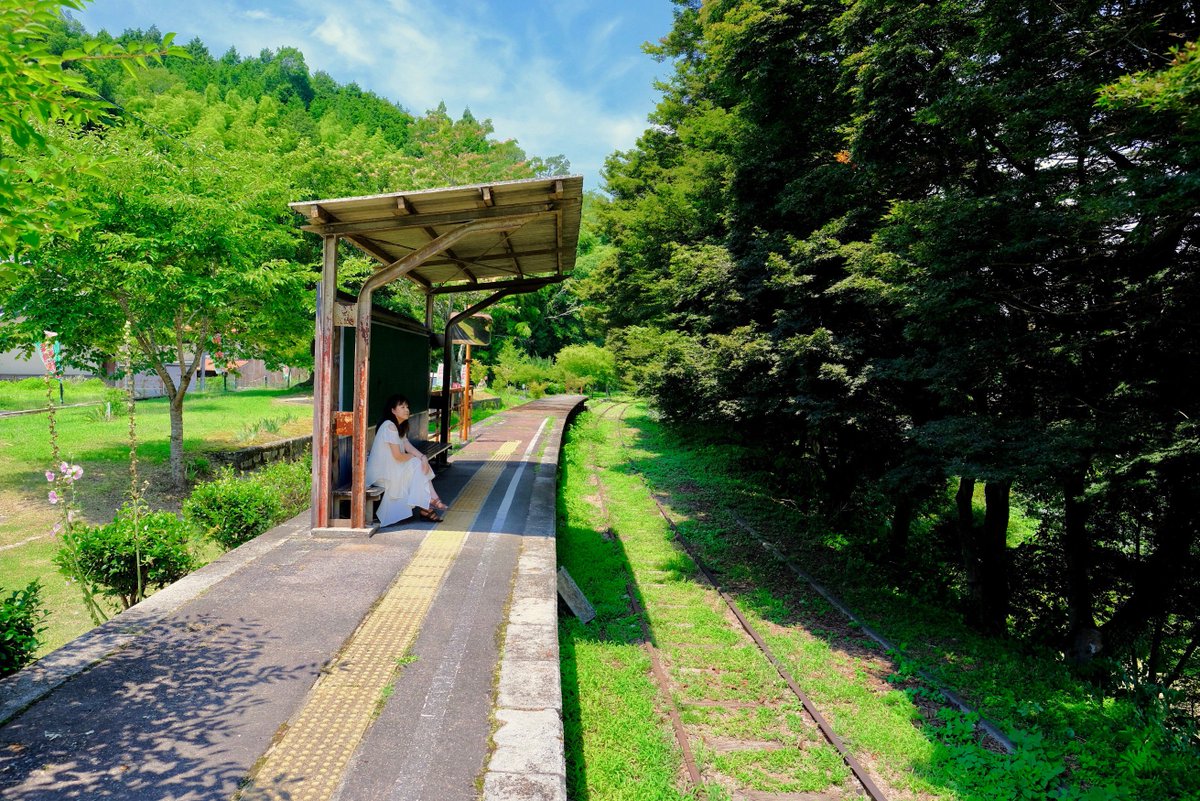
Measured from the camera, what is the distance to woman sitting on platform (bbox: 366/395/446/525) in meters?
7.56

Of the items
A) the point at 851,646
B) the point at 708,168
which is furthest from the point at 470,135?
the point at 851,646

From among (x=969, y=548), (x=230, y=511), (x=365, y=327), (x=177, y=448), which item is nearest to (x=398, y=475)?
(x=365, y=327)

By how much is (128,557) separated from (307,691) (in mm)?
3311

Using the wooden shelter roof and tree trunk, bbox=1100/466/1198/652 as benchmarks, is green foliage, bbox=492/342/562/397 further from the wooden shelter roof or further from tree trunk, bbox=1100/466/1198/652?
tree trunk, bbox=1100/466/1198/652

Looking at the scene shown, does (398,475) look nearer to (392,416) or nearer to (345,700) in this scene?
(392,416)

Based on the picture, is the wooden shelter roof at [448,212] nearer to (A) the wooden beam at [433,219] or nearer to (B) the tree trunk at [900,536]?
(A) the wooden beam at [433,219]

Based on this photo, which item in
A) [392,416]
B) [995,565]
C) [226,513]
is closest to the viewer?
[226,513]

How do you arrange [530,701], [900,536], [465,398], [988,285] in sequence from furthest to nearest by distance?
[465,398]
[900,536]
[988,285]
[530,701]

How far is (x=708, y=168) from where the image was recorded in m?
14.2

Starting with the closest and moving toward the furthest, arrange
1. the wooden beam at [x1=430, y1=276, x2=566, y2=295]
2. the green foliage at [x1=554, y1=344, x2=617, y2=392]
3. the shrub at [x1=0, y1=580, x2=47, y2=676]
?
the shrub at [x1=0, y1=580, x2=47, y2=676]
the wooden beam at [x1=430, y1=276, x2=566, y2=295]
the green foliage at [x1=554, y1=344, x2=617, y2=392]

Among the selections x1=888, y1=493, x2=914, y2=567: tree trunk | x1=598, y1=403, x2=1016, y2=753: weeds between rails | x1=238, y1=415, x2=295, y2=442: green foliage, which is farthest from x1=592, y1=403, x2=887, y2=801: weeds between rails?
x1=238, y1=415, x2=295, y2=442: green foliage

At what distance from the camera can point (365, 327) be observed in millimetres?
7105

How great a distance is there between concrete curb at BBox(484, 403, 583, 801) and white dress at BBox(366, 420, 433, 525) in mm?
1990

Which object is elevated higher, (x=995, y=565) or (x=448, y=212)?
(x=448, y=212)
